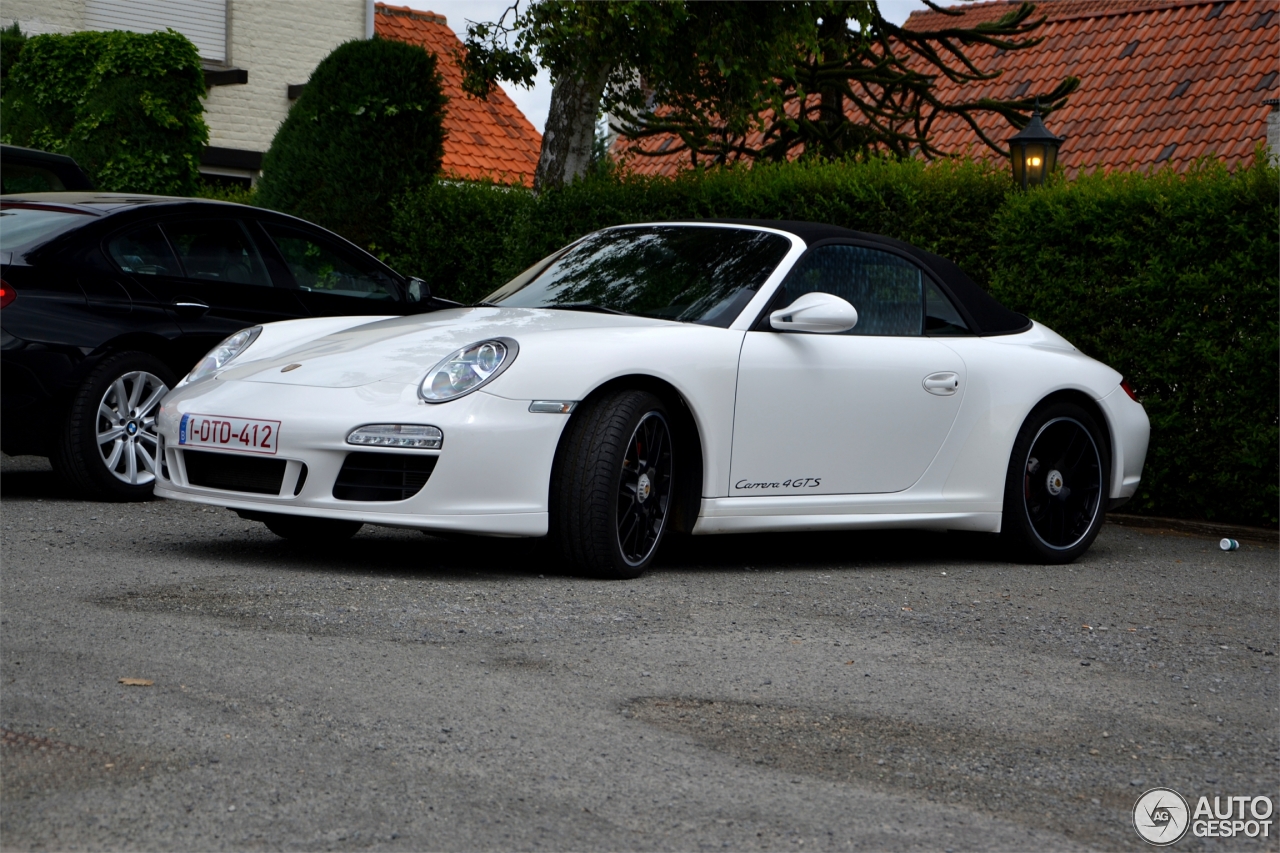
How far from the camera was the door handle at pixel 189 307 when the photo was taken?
756 centimetres

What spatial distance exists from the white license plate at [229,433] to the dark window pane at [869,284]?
7.22 feet

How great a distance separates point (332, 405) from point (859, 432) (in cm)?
213

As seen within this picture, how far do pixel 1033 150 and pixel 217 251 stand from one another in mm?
6689

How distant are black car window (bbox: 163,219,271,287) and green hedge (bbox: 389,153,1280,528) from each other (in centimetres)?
301

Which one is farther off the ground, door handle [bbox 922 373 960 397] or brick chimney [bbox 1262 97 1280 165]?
brick chimney [bbox 1262 97 1280 165]

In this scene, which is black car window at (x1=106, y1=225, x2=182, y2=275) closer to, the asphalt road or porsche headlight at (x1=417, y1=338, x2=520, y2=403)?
the asphalt road

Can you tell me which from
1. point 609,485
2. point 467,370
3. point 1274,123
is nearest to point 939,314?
point 609,485

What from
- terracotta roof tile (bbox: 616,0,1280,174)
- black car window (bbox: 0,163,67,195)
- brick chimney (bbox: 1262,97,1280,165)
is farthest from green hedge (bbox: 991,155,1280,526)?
brick chimney (bbox: 1262,97,1280,165)

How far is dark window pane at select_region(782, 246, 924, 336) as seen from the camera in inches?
251

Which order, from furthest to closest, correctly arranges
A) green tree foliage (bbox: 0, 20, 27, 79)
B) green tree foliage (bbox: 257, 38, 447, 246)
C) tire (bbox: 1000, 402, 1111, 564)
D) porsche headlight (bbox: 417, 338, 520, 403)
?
green tree foliage (bbox: 0, 20, 27, 79), green tree foliage (bbox: 257, 38, 447, 246), tire (bbox: 1000, 402, 1111, 564), porsche headlight (bbox: 417, 338, 520, 403)

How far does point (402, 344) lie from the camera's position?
5598 mm

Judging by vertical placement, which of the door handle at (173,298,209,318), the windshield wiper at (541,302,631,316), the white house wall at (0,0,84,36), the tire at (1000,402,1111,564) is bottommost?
the tire at (1000,402,1111,564)

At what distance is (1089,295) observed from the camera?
8.58 metres

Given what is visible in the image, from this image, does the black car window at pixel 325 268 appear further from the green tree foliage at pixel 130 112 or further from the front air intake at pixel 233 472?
the green tree foliage at pixel 130 112
